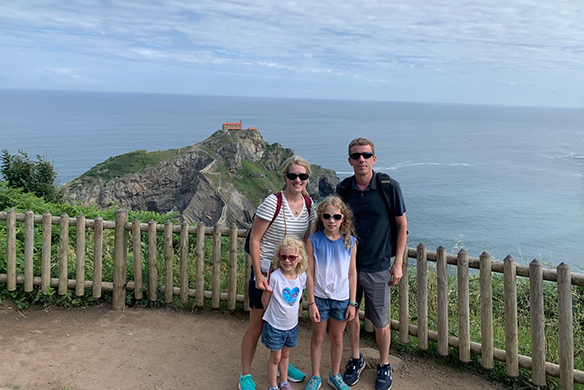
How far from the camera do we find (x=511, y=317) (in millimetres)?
5004

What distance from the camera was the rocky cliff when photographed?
62.3m

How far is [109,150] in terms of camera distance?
105938mm

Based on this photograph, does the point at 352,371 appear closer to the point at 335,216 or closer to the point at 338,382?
the point at 338,382

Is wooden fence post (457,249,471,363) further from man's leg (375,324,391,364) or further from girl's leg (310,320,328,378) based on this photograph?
girl's leg (310,320,328,378)

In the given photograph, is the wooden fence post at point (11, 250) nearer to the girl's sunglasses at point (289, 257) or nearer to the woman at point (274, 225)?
the woman at point (274, 225)

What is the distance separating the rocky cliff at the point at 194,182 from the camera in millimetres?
62312

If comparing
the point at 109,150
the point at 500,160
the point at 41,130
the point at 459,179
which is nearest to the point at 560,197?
the point at 459,179

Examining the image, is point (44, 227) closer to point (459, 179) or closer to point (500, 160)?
point (459, 179)

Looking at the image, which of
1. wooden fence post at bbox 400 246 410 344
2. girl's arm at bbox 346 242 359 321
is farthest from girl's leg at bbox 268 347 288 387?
wooden fence post at bbox 400 246 410 344

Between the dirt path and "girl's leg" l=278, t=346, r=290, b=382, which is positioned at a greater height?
"girl's leg" l=278, t=346, r=290, b=382

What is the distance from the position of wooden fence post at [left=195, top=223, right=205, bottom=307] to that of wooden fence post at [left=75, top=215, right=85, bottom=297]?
4.97 ft

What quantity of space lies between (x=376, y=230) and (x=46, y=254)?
4.52m

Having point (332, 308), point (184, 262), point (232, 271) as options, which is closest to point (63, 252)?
point (184, 262)

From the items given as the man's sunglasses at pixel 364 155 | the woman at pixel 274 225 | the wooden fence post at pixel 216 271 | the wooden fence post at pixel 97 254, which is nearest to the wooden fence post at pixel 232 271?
the wooden fence post at pixel 216 271
